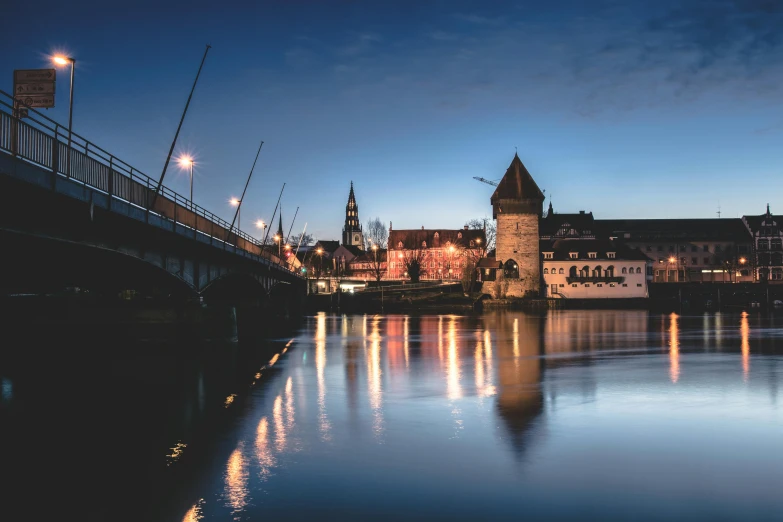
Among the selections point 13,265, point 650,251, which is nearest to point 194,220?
point 13,265

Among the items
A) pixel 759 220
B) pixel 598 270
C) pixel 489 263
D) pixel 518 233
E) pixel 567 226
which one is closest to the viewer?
pixel 518 233

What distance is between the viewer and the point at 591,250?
145 metres

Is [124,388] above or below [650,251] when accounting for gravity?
below

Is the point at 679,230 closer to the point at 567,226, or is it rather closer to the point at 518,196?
the point at 567,226

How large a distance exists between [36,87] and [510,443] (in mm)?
21388

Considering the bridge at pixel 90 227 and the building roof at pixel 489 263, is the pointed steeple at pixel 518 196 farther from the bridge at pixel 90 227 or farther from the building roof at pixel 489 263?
the bridge at pixel 90 227

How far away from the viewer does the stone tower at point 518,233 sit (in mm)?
133125

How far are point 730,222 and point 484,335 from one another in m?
153

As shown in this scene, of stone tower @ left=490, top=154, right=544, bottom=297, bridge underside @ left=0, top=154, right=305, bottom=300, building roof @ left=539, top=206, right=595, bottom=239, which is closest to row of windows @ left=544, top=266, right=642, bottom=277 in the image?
stone tower @ left=490, top=154, right=544, bottom=297

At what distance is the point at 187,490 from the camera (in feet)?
40.7

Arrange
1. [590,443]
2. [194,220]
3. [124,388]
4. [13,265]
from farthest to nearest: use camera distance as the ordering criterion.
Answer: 1. [194,220]
2. [13,265]
3. [124,388]
4. [590,443]

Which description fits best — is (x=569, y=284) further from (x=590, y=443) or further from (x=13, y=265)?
(x=590, y=443)

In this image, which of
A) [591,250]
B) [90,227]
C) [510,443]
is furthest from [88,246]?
[591,250]

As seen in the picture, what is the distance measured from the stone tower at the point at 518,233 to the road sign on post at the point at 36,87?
109662 mm
